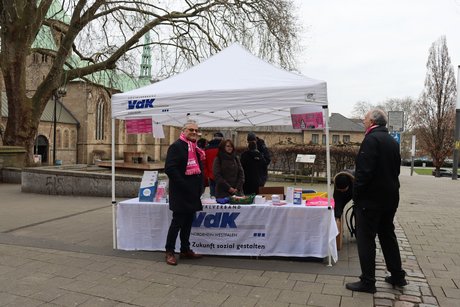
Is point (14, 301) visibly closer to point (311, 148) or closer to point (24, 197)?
point (24, 197)

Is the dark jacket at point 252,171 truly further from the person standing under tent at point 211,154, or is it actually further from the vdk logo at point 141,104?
the vdk logo at point 141,104

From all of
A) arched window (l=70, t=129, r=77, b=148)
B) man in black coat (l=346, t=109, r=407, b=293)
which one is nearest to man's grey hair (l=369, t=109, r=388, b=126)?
man in black coat (l=346, t=109, r=407, b=293)

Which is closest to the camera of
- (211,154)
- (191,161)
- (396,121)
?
(191,161)

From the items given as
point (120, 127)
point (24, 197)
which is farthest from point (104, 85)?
point (120, 127)

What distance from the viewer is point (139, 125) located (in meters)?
7.51

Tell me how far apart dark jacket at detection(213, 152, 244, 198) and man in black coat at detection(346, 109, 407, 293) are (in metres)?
2.66

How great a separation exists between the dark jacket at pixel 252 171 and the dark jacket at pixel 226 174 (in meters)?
0.80

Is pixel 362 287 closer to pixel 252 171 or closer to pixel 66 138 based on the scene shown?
pixel 252 171

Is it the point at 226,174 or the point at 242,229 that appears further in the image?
the point at 226,174

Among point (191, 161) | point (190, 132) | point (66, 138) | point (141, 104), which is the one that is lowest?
point (191, 161)

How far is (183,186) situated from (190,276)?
3.83 ft

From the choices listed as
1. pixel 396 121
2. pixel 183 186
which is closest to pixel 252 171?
pixel 183 186

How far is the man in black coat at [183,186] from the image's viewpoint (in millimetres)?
5574

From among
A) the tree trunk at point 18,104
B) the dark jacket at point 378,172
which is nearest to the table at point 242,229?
the dark jacket at point 378,172
